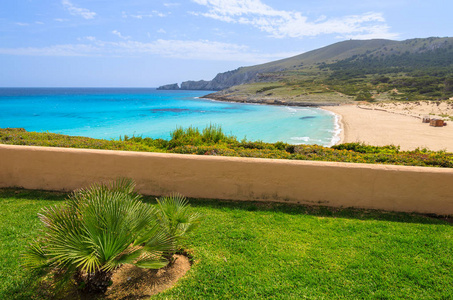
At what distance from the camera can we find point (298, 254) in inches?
151

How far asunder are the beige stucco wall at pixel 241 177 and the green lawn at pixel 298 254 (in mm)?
317

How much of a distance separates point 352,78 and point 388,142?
80.0 m

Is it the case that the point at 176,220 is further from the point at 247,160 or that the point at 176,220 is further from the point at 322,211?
the point at 322,211

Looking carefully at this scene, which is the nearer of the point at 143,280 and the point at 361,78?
the point at 143,280

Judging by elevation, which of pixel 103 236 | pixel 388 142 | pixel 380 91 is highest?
pixel 380 91

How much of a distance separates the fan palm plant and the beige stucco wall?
255 cm

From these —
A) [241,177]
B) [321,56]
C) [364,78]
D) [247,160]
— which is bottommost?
[241,177]

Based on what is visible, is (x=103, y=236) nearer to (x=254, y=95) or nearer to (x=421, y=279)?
(x=421, y=279)

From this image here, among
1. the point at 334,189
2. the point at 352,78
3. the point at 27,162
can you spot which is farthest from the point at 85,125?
the point at 352,78

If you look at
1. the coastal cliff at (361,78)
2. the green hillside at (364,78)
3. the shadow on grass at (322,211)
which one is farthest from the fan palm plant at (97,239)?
the green hillside at (364,78)

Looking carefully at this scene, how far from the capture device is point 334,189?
17.6ft

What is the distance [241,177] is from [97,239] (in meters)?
3.36

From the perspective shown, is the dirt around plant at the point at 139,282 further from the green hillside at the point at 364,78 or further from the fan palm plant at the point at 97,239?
the green hillside at the point at 364,78

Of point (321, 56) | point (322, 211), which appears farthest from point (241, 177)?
point (321, 56)
